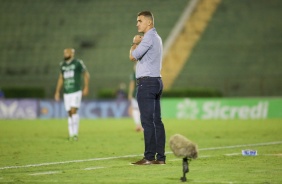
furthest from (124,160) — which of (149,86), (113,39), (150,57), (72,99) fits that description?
(113,39)

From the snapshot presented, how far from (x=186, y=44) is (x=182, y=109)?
1225cm

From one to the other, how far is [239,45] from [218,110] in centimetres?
1268

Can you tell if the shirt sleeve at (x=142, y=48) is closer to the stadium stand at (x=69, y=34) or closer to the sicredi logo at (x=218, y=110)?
the sicredi logo at (x=218, y=110)

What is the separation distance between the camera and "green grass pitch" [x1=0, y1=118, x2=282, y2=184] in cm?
1079

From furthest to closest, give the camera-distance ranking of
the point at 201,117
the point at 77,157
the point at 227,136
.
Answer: the point at 201,117 < the point at 227,136 < the point at 77,157

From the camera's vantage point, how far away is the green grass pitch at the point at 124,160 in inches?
425

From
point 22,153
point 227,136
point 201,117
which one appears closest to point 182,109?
point 201,117

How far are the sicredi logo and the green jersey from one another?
46.0 ft

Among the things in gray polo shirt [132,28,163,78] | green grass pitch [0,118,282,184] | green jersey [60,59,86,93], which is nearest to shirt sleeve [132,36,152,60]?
gray polo shirt [132,28,163,78]

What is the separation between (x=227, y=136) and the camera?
21.4m

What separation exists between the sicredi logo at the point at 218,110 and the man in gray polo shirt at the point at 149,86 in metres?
21.3

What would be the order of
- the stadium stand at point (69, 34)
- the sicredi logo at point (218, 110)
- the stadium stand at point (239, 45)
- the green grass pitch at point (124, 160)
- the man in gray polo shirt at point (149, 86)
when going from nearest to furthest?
1. the green grass pitch at point (124, 160)
2. the man in gray polo shirt at point (149, 86)
3. the sicredi logo at point (218, 110)
4. the stadium stand at point (239, 45)
5. the stadium stand at point (69, 34)

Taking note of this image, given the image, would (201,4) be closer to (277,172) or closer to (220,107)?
(220,107)

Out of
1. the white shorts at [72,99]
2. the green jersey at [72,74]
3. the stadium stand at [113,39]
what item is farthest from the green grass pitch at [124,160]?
the stadium stand at [113,39]
